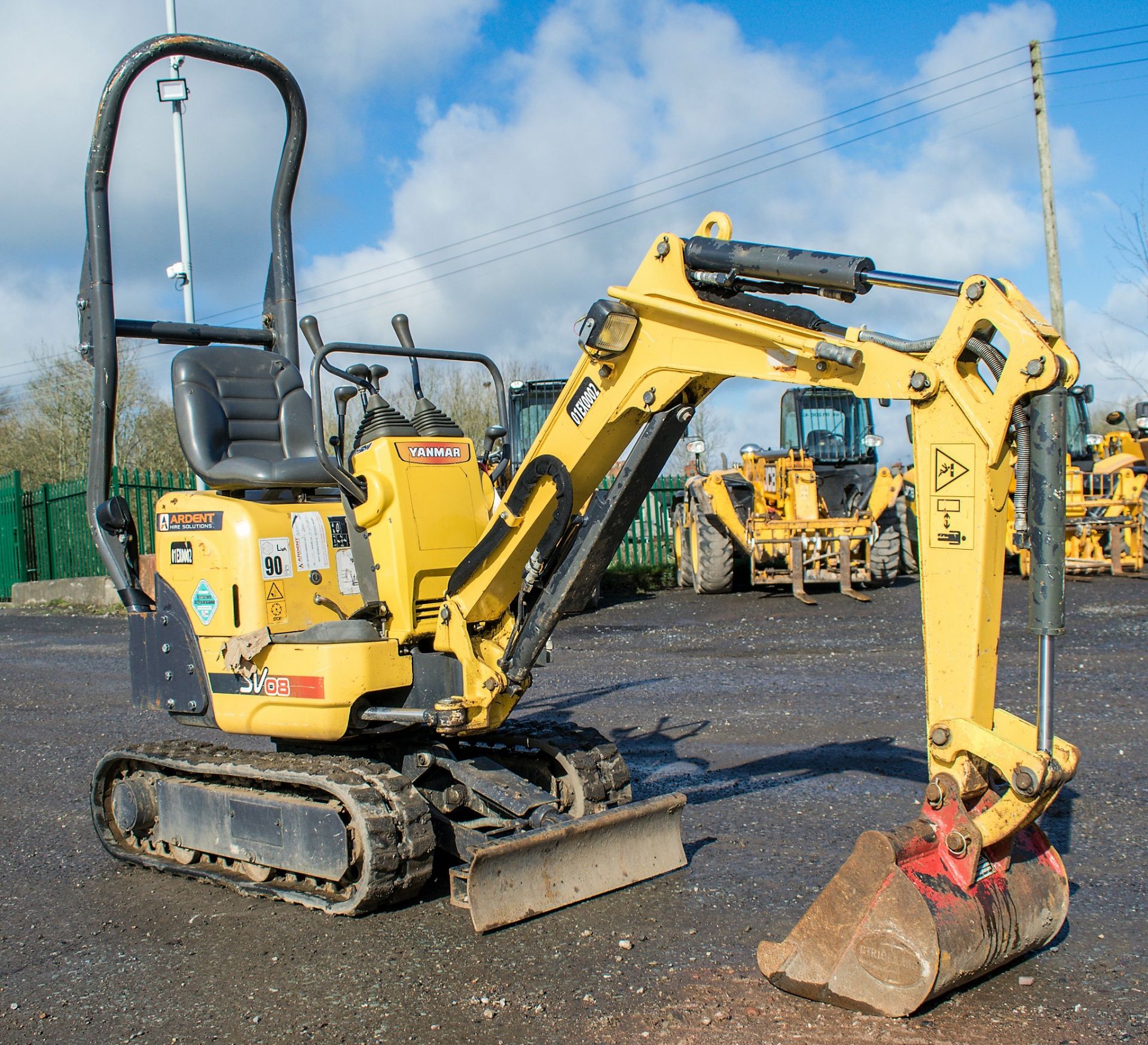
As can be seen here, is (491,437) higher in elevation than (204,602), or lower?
higher

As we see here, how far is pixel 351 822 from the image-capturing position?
181 inches

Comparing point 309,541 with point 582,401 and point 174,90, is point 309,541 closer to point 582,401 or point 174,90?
point 582,401

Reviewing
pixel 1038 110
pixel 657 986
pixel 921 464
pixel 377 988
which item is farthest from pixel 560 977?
pixel 1038 110

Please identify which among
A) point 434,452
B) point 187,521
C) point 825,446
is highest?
point 825,446

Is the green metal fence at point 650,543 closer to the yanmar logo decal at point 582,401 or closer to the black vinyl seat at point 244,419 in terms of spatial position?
the black vinyl seat at point 244,419

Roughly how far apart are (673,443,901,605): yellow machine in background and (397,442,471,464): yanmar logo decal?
32.0 ft

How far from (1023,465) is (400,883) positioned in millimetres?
2775

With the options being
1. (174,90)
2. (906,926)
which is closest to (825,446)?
(174,90)

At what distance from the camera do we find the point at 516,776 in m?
5.04

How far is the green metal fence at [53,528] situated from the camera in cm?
1944

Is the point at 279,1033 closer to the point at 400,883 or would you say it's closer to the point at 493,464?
the point at 400,883

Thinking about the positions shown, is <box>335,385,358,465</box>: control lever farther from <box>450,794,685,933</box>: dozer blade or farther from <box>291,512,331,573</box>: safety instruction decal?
Answer: <box>450,794,685,933</box>: dozer blade

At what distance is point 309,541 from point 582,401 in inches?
59.9

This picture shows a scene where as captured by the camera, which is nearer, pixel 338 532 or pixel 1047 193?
pixel 338 532
